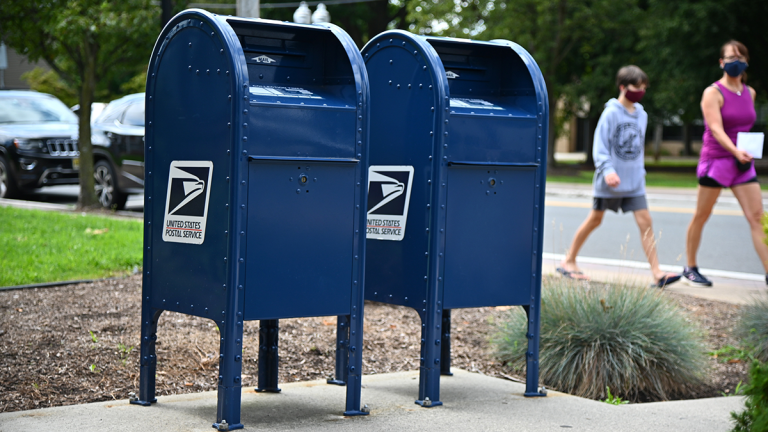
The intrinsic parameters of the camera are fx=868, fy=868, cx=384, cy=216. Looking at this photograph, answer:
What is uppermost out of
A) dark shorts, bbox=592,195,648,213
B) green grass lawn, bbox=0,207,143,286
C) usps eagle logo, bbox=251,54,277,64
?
usps eagle logo, bbox=251,54,277,64

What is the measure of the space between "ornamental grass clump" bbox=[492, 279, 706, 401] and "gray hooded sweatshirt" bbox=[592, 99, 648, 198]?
2.43m

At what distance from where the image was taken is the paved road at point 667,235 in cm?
1026

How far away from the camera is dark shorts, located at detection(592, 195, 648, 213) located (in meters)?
7.71

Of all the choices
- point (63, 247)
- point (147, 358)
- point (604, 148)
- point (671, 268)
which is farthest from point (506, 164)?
point (671, 268)

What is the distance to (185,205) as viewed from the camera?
380 cm

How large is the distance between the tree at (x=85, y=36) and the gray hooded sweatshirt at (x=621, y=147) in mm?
6166

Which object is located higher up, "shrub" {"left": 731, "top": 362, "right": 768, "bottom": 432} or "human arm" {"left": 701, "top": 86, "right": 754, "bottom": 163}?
"human arm" {"left": 701, "top": 86, "right": 754, "bottom": 163}

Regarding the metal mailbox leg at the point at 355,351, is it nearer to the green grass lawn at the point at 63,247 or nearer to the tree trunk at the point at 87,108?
the green grass lawn at the point at 63,247

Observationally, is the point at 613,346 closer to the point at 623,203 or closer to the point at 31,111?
the point at 623,203

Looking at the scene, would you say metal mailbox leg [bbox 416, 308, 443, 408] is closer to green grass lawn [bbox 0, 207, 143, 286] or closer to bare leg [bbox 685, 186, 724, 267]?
green grass lawn [bbox 0, 207, 143, 286]

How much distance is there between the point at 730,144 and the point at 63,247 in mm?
6030

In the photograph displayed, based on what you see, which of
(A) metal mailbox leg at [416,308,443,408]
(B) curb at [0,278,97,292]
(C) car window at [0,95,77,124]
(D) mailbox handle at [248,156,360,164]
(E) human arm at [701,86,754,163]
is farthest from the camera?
(C) car window at [0,95,77,124]

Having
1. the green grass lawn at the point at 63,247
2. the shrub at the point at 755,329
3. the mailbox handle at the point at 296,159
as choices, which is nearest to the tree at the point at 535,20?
the green grass lawn at the point at 63,247

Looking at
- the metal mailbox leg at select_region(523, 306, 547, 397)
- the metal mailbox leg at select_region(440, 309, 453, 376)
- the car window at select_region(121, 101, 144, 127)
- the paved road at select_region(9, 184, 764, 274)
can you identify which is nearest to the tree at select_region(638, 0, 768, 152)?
the paved road at select_region(9, 184, 764, 274)
